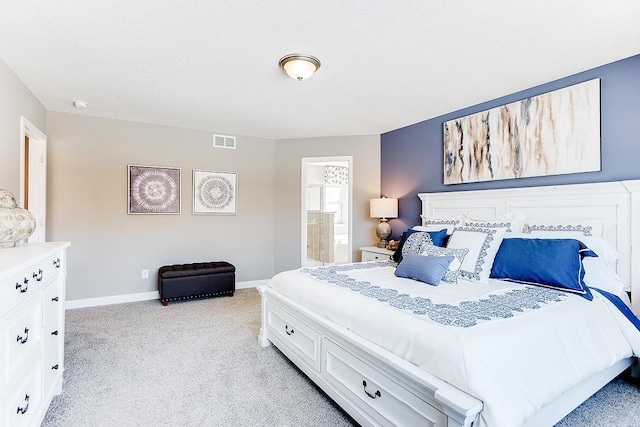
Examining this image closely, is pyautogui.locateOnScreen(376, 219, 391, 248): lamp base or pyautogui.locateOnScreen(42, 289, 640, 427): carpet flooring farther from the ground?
pyautogui.locateOnScreen(376, 219, 391, 248): lamp base

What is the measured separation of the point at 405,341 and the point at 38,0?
2.79 meters

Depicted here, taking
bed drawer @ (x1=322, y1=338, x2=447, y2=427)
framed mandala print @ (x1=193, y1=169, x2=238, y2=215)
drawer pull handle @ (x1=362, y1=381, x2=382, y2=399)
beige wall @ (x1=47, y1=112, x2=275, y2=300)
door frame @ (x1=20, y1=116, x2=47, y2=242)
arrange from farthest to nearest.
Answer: framed mandala print @ (x1=193, y1=169, x2=238, y2=215), beige wall @ (x1=47, y1=112, x2=275, y2=300), door frame @ (x1=20, y1=116, x2=47, y2=242), drawer pull handle @ (x1=362, y1=381, x2=382, y2=399), bed drawer @ (x1=322, y1=338, x2=447, y2=427)

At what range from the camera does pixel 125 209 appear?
4.39 metres

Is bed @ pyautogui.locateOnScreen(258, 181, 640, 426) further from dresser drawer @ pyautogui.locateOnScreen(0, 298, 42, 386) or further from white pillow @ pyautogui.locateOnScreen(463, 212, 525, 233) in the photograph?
dresser drawer @ pyautogui.locateOnScreen(0, 298, 42, 386)

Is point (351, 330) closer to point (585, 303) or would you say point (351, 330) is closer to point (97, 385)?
point (585, 303)

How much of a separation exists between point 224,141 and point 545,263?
4331mm

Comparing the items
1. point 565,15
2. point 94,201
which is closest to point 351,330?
point 565,15

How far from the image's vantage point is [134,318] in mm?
3688

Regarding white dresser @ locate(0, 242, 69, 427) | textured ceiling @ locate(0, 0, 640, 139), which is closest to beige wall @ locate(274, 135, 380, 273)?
textured ceiling @ locate(0, 0, 640, 139)

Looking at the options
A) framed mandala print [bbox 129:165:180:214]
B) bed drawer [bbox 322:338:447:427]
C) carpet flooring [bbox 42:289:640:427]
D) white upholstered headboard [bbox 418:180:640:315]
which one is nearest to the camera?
bed drawer [bbox 322:338:447:427]

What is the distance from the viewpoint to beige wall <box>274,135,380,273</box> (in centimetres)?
498

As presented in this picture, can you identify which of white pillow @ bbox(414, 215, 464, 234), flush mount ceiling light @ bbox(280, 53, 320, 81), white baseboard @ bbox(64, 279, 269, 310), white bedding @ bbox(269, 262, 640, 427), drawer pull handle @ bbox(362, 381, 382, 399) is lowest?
white baseboard @ bbox(64, 279, 269, 310)

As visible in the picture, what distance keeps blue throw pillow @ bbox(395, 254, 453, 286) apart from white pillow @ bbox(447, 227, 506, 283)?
222mm

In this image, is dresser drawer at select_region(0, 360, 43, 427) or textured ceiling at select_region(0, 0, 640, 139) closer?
dresser drawer at select_region(0, 360, 43, 427)
